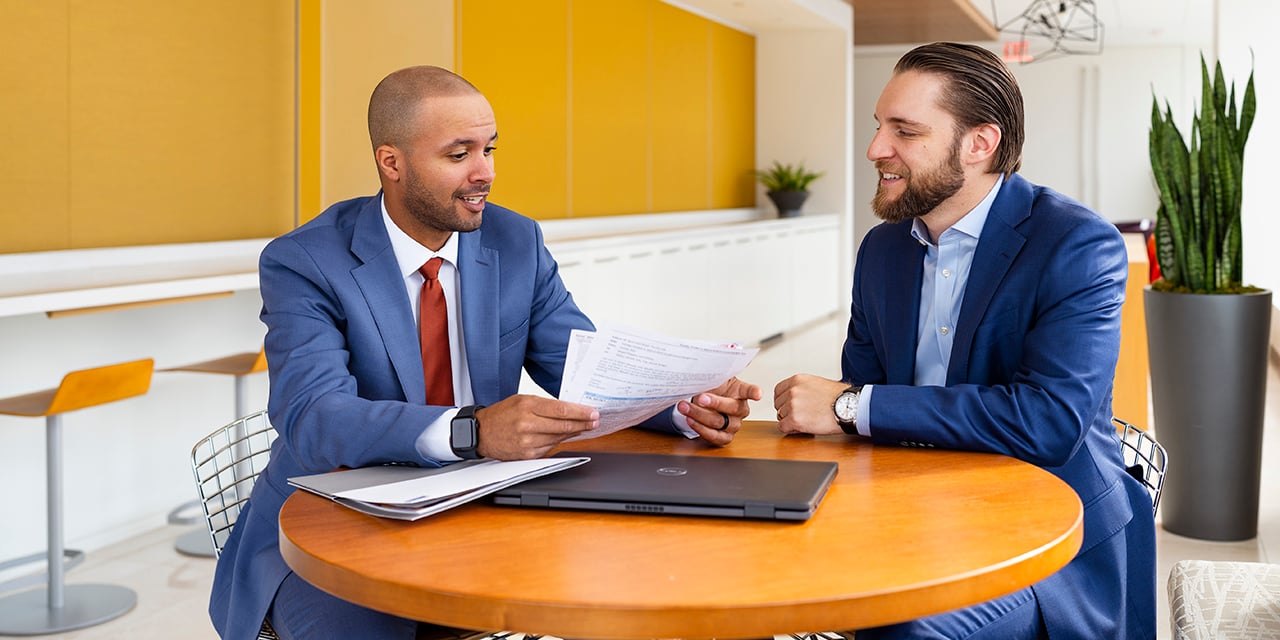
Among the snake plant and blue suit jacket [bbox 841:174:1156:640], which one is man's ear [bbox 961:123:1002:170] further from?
the snake plant

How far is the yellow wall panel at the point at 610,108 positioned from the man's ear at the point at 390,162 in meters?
5.62

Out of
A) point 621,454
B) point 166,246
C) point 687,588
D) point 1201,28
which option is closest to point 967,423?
point 621,454

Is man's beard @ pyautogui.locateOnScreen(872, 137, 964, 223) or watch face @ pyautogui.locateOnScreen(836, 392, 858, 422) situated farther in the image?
man's beard @ pyautogui.locateOnScreen(872, 137, 964, 223)

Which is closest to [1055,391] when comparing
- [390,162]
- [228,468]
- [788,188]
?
[390,162]

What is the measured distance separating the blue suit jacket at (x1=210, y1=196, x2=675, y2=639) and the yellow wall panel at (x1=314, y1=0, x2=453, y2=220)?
3265mm

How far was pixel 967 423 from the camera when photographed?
1751mm

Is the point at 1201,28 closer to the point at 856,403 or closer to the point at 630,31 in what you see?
the point at 630,31

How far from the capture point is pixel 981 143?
2.02 meters

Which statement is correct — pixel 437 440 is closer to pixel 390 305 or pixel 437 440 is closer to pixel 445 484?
pixel 445 484

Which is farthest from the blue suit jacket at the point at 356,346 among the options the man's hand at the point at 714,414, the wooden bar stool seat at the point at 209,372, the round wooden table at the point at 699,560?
the wooden bar stool seat at the point at 209,372

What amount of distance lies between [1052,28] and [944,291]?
9.70 m

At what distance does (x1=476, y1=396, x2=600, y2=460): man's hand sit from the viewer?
5.04 ft

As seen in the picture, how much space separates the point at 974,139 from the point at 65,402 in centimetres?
265

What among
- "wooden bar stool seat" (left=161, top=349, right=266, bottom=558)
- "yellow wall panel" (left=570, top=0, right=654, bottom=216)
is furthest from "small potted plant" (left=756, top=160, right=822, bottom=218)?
"wooden bar stool seat" (left=161, top=349, right=266, bottom=558)
